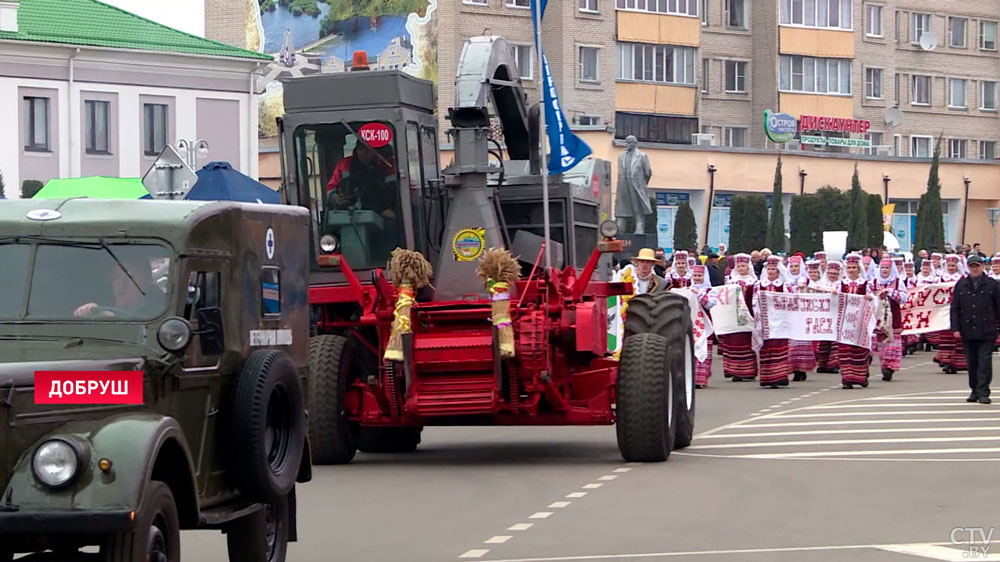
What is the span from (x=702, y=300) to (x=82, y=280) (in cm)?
1988

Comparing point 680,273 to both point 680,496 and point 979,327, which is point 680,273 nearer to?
point 979,327

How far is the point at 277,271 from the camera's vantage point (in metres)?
10.4

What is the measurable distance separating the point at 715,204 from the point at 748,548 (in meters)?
56.3

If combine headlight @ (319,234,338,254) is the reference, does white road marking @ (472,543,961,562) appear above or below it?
below

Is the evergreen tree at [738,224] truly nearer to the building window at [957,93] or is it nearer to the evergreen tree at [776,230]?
the evergreen tree at [776,230]

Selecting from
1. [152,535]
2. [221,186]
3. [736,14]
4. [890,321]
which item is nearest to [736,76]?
[736,14]

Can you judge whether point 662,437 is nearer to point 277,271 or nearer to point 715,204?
point 277,271

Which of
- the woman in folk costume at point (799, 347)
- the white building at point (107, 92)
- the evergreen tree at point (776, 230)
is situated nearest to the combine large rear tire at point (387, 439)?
the woman in folk costume at point (799, 347)

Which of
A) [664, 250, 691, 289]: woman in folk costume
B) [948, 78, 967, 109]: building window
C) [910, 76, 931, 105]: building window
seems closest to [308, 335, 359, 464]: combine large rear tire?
[664, 250, 691, 289]: woman in folk costume

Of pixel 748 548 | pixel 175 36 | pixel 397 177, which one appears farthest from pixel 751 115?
pixel 748 548

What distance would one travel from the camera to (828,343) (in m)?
30.3

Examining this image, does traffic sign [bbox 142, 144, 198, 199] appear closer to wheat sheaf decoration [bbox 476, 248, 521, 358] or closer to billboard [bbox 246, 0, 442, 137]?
wheat sheaf decoration [bbox 476, 248, 521, 358]

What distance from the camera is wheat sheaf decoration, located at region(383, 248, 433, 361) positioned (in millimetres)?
16031

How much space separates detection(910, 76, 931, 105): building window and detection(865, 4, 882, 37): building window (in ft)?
13.5
